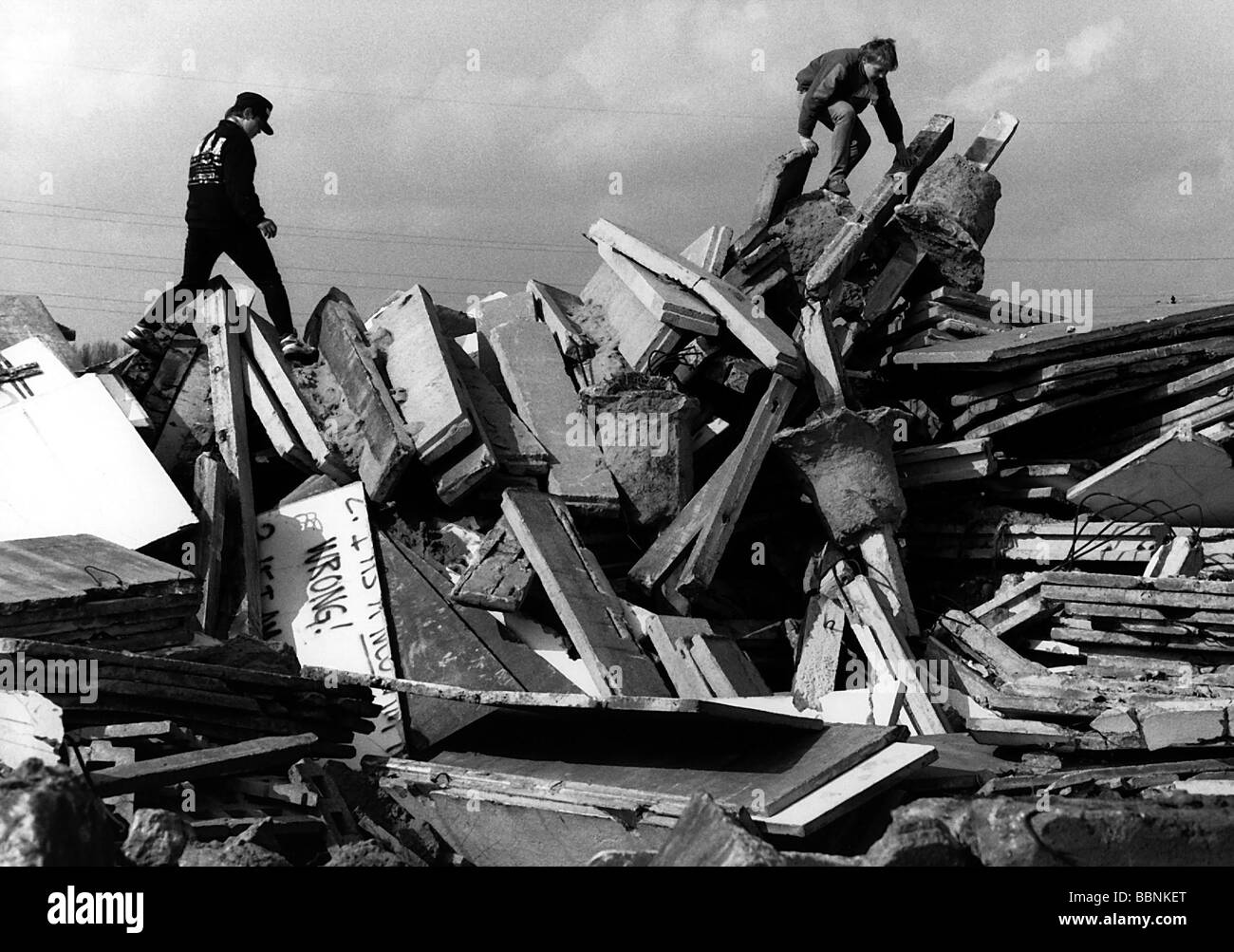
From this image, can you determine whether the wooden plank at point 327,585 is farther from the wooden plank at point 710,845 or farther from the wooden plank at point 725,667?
the wooden plank at point 710,845

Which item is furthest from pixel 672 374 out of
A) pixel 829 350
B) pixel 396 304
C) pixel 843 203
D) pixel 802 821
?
pixel 802 821

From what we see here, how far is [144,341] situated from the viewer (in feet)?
23.9

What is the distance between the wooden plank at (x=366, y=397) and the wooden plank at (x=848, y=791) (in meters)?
3.05

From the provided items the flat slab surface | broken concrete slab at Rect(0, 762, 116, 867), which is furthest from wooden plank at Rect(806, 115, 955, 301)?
broken concrete slab at Rect(0, 762, 116, 867)

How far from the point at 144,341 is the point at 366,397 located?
4.71 feet

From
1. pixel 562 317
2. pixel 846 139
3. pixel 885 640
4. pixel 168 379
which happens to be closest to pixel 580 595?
pixel 885 640

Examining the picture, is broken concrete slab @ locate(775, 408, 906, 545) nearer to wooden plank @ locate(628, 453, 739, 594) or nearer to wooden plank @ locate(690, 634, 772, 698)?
wooden plank @ locate(628, 453, 739, 594)

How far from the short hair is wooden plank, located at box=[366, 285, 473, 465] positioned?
4.31m

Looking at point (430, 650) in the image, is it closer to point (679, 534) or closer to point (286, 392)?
point (679, 534)

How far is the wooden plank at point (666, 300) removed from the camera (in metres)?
7.45

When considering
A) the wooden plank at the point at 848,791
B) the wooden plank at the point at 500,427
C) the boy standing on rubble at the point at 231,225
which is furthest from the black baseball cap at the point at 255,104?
the wooden plank at the point at 848,791

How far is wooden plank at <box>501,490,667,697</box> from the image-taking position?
236 inches

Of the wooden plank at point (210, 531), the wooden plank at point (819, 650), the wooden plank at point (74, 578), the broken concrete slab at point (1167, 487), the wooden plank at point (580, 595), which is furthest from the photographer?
the broken concrete slab at point (1167, 487)
